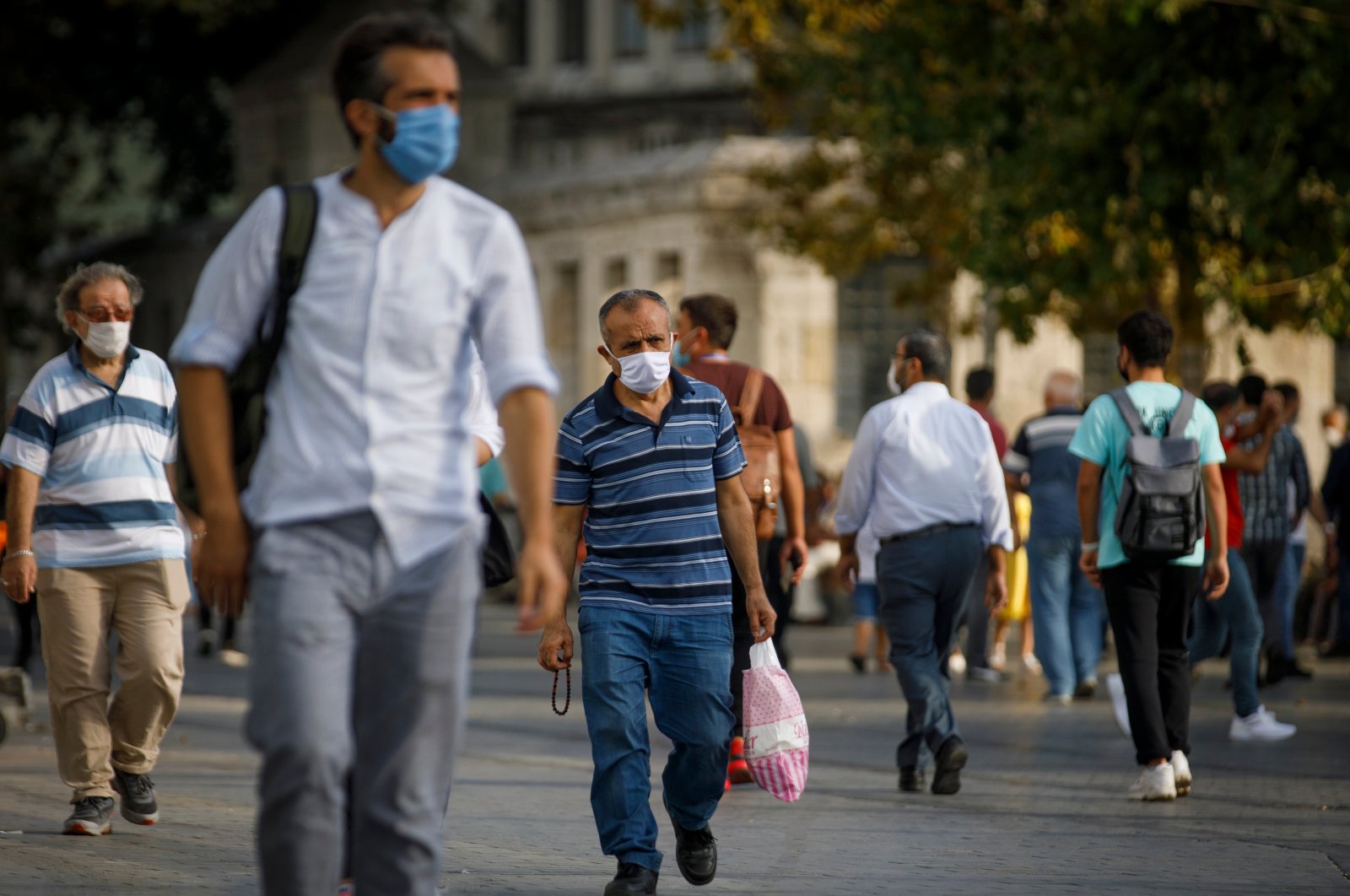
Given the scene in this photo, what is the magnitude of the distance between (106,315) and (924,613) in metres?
3.54

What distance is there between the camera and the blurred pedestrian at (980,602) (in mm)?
14570

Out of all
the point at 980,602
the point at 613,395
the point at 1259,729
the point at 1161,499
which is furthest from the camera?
the point at 980,602

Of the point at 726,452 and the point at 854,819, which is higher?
the point at 726,452

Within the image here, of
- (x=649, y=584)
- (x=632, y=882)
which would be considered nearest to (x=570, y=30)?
(x=649, y=584)

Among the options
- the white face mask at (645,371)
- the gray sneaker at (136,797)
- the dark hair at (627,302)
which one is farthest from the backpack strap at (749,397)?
the gray sneaker at (136,797)

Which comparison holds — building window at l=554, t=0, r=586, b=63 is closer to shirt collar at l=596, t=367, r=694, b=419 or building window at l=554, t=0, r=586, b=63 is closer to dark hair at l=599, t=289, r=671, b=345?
dark hair at l=599, t=289, r=671, b=345

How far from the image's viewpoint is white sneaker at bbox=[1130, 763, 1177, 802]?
914cm

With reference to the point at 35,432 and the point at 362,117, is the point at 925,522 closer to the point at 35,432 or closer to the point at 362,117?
the point at 35,432

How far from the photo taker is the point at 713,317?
9953 millimetres

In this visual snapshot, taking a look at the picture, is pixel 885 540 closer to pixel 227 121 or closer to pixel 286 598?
pixel 286 598

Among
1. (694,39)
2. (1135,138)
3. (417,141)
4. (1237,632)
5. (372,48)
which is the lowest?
(1237,632)

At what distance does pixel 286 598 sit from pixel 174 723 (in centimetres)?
803

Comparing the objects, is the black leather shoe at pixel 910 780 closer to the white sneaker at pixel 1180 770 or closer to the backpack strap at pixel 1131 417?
the white sneaker at pixel 1180 770

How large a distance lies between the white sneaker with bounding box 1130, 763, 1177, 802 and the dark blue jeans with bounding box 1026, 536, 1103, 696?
4.78m
